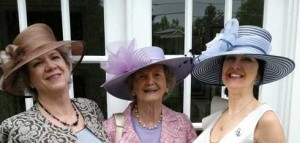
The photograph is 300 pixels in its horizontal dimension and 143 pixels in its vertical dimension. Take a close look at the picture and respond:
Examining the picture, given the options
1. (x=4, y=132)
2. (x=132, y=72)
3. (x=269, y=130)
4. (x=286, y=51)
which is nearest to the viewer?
(x=269, y=130)

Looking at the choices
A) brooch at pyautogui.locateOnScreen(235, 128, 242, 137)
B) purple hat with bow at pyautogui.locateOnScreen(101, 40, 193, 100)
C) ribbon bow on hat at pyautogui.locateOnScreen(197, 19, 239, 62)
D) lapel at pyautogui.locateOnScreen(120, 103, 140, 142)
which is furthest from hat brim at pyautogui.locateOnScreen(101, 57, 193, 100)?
brooch at pyautogui.locateOnScreen(235, 128, 242, 137)

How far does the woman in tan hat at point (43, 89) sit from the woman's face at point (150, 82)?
0.23m

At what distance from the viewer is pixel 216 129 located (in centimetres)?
122

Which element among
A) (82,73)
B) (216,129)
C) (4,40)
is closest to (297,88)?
(216,129)

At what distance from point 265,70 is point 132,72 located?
522mm

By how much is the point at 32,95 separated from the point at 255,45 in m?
0.90

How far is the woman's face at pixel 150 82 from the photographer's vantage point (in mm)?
1278

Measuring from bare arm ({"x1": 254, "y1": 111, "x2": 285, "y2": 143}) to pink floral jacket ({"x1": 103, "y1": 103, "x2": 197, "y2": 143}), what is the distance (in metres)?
0.39

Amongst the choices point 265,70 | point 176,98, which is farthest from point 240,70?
point 176,98

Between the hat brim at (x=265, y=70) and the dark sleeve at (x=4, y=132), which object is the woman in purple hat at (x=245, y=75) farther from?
the dark sleeve at (x=4, y=132)

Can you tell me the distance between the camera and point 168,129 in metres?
1.34

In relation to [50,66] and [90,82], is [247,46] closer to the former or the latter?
[50,66]

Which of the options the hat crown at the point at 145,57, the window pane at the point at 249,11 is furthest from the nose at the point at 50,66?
the window pane at the point at 249,11

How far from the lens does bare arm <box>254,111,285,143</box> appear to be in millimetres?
993
